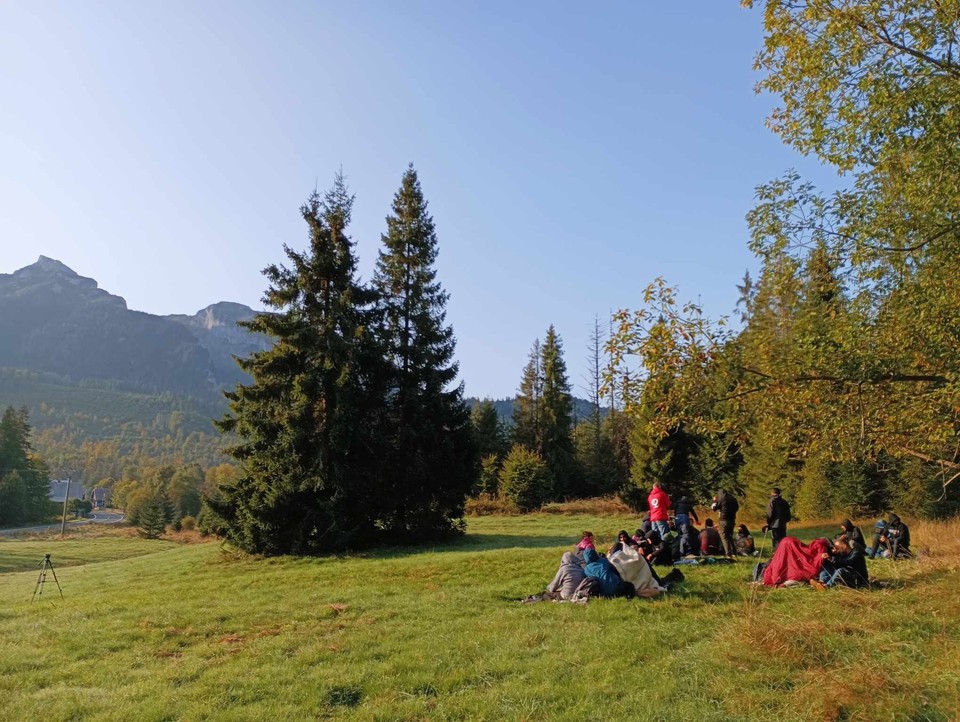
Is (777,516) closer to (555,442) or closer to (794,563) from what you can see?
(794,563)

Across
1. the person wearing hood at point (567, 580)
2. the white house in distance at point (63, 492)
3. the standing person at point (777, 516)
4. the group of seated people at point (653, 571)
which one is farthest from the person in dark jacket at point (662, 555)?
the white house in distance at point (63, 492)

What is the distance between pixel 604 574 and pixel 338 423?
13959 millimetres

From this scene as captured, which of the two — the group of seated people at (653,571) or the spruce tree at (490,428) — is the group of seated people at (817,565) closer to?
the group of seated people at (653,571)

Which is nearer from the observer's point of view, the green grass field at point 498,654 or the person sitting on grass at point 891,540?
the green grass field at point 498,654

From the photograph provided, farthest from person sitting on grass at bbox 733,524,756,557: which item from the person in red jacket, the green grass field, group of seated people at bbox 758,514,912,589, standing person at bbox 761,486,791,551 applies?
group of seated people at bbox 758,514,912,589

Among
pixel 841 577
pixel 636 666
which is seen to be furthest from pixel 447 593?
pixel 841 577

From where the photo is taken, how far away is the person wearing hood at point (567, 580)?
11805 mm

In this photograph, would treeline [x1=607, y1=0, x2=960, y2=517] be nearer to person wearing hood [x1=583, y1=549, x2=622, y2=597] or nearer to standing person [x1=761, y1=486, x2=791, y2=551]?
person wearing hood [x1=583, y1=549, x2=622, y2=597]

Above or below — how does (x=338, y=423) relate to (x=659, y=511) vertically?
above

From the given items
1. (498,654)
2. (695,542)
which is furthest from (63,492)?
(498,654)

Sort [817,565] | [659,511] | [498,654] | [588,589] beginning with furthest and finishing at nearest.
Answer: [659,511], [817,565], [588,589], [498,654]

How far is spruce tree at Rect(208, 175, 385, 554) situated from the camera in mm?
22906

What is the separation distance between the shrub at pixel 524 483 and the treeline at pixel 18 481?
67.0 m

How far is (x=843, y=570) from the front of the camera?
11352 mm
